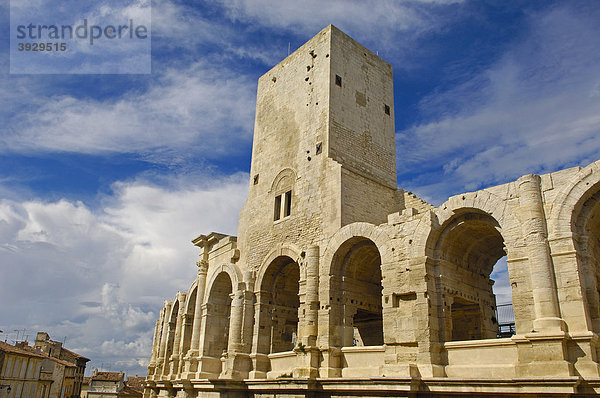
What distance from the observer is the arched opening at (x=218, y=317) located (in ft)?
71.8

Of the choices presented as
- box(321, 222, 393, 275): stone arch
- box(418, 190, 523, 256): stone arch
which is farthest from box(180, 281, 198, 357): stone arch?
box(418, 190, 523, 256): stone arch

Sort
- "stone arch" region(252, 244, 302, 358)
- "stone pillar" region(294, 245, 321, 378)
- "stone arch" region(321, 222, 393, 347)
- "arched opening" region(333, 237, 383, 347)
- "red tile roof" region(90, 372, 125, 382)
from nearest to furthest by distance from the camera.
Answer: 1. "stone pillar" region(294, 245, 321, 378)
2. "stone arch" region(321, 222, 393, 347)
3. "arched opening" region(333, 237, 383, 347)
4. "stone arch" region(252, 244, 302, 358)
5. "red tile roof" region(90, 372, 125, 382)

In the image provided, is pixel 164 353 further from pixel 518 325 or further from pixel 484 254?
pixel 518 325

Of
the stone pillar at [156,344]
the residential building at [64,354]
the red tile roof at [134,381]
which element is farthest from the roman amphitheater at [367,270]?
the red tile roof at [134,381]

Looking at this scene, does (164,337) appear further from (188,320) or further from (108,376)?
(108,376)

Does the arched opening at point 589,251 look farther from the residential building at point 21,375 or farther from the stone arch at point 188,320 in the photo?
the residential building at point 21,375

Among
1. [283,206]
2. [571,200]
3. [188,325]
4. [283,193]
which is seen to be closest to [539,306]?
[571,200]

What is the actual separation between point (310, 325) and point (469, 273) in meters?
5.26

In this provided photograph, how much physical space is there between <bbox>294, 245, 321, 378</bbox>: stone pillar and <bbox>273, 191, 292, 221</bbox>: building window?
2.73 meters

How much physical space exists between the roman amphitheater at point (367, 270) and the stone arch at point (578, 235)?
0.10ft

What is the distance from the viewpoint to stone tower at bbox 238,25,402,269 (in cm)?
1806

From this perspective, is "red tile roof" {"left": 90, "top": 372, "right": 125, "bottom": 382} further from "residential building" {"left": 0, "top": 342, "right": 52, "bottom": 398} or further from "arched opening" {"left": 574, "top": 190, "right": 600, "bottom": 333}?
"arched opening" {"left": 574, "top": 190, "right": 600, "bottom": 333}

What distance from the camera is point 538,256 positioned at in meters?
11.7

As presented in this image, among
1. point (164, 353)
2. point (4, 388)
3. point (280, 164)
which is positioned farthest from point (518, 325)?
point (4, 388)
